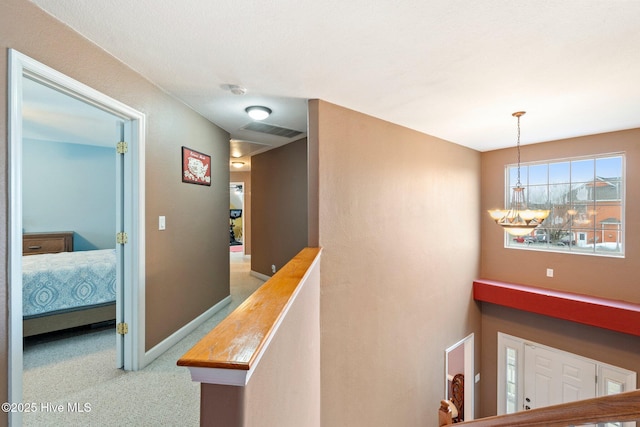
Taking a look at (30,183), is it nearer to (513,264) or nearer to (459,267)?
(459,267)

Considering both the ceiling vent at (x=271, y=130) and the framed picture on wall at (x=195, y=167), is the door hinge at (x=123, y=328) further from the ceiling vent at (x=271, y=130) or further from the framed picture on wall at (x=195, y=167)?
the ceiling vent at (x=271, y=130)

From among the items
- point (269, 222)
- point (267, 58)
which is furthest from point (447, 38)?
point (269, 222)

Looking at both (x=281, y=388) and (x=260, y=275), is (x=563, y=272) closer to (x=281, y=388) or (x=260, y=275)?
(x=281, y=388)

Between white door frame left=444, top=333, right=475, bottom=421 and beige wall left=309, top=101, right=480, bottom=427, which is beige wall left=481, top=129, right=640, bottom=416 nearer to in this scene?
white door frame left=444, top=333, right=475, bottom=421

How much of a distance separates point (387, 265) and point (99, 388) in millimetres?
2780

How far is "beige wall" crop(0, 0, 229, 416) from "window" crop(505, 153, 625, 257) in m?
4.72

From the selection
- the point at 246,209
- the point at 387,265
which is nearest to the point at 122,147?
the point at 387,265

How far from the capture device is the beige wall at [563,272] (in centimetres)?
353

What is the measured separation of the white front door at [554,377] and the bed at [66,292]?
5.79 m

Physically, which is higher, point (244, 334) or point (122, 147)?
point (122, 147)

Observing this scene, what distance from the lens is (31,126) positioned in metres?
3.69

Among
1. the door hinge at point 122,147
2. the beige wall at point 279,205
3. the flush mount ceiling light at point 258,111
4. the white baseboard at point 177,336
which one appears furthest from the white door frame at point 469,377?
the door hinge at point 122,147

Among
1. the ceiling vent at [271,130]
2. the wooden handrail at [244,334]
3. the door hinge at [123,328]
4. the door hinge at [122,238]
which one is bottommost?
the door hinge at [123,328]

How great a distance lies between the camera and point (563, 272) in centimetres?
411
